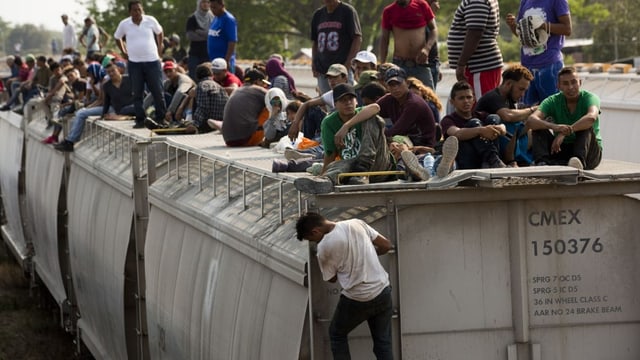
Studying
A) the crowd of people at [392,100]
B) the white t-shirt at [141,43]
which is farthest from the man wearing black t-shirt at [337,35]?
the white t-shirt at [141,43]

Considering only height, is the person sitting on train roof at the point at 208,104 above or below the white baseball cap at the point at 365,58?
below

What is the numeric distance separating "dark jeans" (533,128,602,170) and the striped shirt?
9.53 feet

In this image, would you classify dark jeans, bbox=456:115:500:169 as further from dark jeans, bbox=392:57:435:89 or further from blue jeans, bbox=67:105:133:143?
blue jeans, bbox=67:105:133:143

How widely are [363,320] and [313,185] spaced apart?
32.5 inches

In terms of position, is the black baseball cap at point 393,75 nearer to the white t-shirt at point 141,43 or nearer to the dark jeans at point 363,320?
the dark jeans at point 363,320

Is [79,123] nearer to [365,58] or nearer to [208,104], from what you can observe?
[208,104]

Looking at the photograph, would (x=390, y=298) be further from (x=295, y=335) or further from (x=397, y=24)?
(x=397, y=24)

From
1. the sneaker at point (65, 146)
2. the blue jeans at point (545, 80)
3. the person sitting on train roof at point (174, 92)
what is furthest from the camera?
the sneaker at point (65, 146)

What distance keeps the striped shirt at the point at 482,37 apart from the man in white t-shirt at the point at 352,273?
503 cm

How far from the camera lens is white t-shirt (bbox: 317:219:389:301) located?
794cm

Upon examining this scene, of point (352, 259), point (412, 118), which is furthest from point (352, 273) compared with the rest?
point (412, 118)

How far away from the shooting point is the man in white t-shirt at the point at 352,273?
795 cm

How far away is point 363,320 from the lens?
8.06 metres

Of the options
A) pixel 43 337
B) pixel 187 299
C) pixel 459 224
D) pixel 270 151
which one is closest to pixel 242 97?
pixel 270 151
